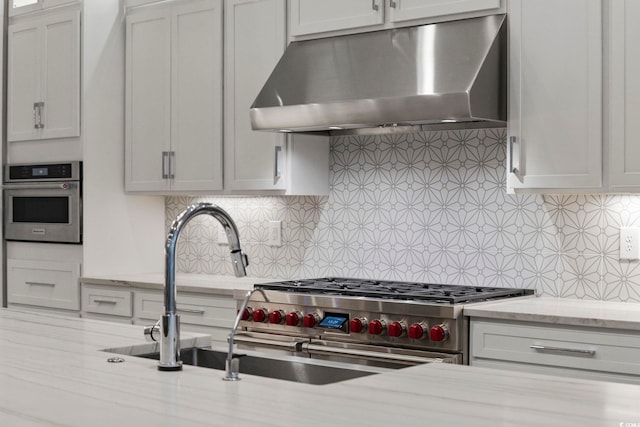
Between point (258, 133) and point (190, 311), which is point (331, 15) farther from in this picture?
point (190, 311)

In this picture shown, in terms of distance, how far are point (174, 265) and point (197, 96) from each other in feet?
8.81

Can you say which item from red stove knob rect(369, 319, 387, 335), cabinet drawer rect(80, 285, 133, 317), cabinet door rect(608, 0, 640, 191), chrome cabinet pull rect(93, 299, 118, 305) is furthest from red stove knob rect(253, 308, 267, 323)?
cabinet door rect(608, 0, 640, 191)

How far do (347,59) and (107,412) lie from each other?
2579 millimetres

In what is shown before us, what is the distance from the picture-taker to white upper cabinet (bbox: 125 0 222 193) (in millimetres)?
4547

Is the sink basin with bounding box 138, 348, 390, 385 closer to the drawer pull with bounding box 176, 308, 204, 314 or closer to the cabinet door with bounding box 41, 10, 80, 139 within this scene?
the drawer pull with bounding box 176, 308, 204, 314

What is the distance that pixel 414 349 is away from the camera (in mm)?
3506

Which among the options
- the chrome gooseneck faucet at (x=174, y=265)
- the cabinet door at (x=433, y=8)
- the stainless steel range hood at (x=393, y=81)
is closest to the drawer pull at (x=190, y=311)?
the stainless steel range hood at (x=393, y=81)

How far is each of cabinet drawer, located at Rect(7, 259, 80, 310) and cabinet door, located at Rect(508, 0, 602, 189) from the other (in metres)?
2.53

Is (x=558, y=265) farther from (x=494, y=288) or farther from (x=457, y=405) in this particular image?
(x=457, y=405)

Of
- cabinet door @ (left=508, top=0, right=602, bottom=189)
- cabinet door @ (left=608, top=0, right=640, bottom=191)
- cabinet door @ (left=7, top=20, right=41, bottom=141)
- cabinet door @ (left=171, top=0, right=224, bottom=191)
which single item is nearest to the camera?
cabinet door @ (left=608, top=0, right=640, bottom=191)

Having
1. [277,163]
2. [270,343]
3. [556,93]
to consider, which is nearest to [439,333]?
[270,343]

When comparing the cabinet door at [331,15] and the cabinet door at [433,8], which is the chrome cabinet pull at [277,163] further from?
the cabinet door at [433,8]

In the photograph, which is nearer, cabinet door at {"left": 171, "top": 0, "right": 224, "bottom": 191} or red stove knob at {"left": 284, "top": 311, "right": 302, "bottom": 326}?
red stove knob at {"left": 284, "top": 311, "right": 302, "bottom": 326}

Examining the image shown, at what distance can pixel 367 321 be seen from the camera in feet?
11.9
